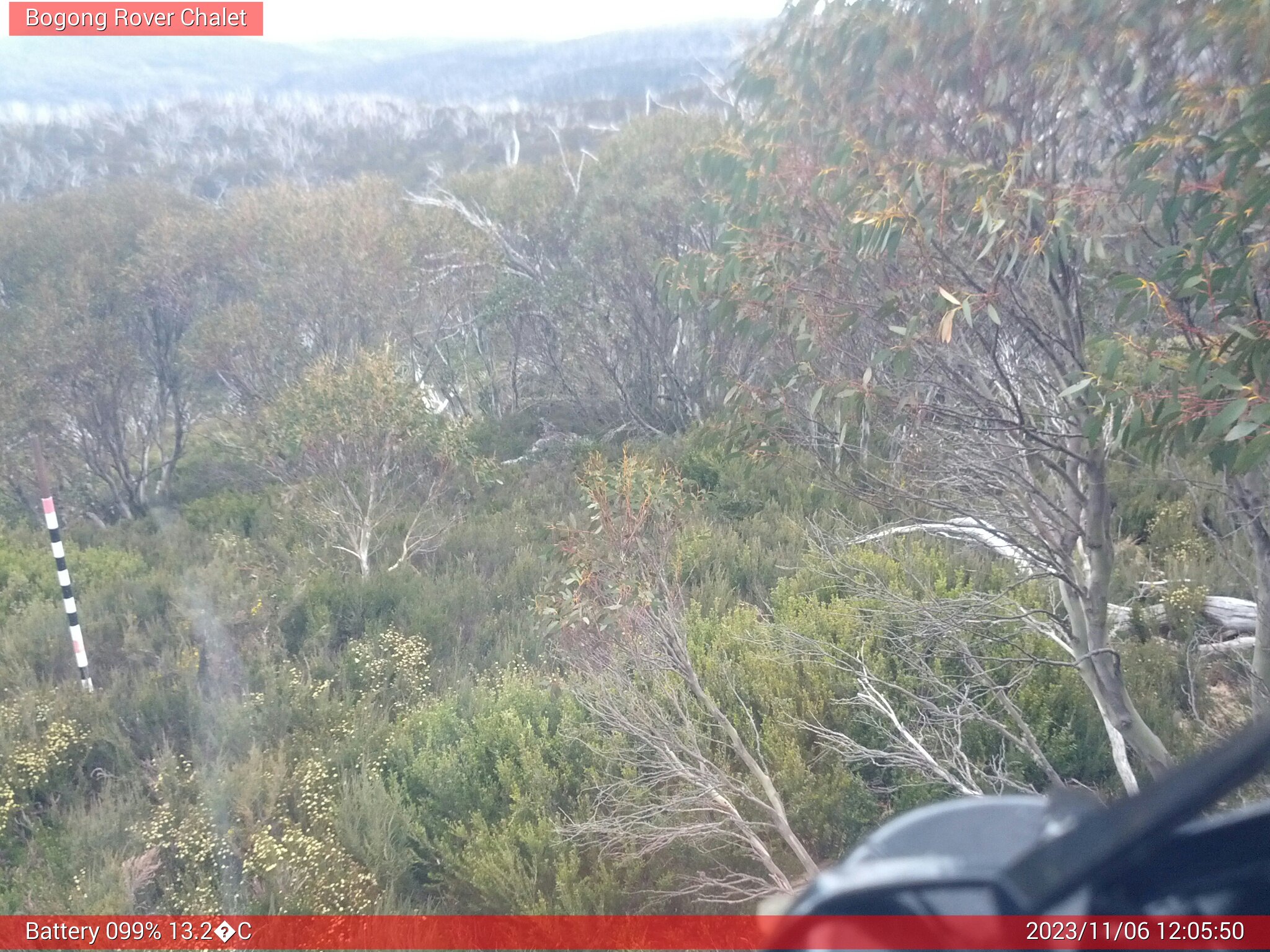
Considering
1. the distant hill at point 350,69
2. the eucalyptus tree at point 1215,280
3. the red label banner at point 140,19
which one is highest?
the distant hill at point 350,69

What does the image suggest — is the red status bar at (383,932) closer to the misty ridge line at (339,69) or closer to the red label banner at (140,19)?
the red label banner at (140,19)

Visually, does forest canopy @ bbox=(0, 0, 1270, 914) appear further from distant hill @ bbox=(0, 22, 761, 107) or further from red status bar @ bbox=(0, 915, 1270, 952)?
distant hill @ bbox=(0, 22, 761, 107)

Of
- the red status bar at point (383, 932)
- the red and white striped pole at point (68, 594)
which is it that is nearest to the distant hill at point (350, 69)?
the red and white striped pole at point (68, 594)

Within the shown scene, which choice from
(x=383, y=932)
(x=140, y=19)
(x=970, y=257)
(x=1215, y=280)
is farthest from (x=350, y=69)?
(x=1215, y=280)

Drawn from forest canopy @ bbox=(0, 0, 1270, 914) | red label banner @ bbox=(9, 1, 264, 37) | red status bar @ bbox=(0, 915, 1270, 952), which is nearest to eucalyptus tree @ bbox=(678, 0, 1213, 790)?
forest canopy @ bbox=(0, 0, 1270, 914)

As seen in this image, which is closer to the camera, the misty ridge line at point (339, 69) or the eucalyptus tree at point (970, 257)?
the eucalyptus tree at point (970, 257)

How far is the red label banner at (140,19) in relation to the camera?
591 centimetres

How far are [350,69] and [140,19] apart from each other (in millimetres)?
14414

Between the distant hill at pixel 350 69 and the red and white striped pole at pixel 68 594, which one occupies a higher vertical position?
the distant hill at pixel 350 69

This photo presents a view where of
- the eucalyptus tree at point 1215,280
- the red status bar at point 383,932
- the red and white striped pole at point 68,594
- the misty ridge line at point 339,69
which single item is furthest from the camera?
the misty ridge line at point 339,69

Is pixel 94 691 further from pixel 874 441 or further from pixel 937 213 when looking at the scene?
pixel 937 213

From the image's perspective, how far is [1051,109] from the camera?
3467mm

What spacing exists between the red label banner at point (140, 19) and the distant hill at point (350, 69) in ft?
17.6

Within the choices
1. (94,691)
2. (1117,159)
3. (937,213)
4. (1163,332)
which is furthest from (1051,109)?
(94,691)
